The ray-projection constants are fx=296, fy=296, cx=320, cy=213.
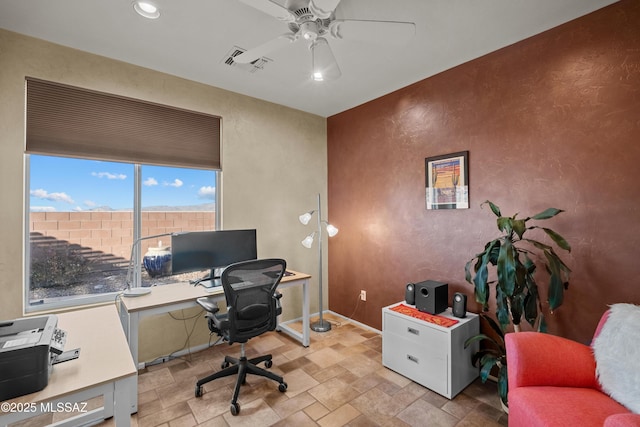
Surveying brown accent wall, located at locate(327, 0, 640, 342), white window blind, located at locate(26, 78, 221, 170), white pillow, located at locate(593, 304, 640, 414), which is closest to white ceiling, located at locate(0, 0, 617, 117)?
brown accent wall, located at locate(327, 0, 640, 342)

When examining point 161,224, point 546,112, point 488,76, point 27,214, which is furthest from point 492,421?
point 27,214

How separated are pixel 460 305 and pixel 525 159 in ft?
4.12

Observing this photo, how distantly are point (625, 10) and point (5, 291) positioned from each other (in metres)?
4.60

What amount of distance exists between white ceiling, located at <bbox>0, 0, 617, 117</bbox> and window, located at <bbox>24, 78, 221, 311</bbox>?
451 millimetres

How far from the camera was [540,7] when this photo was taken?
194cm

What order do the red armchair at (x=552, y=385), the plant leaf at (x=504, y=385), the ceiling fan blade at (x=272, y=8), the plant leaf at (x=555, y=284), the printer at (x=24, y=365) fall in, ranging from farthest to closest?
1. the plant leaf at (x=504, y=385)
2. the plant leaf at (x=555, y=284)
3. the ceiling fan blade at (x=272, y=8)
4. the red armchair at (x=552, y=385)
5. the printer at (x=24, y=365)

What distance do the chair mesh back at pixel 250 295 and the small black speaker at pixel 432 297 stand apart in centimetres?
124

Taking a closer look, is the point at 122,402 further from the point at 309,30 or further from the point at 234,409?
the point at 309,30

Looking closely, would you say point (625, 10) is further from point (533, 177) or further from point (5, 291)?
point (5, 291)

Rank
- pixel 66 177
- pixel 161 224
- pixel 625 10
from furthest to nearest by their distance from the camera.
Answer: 1. pixel 161 224
2. pixel 66 177
3. pixel 625 10

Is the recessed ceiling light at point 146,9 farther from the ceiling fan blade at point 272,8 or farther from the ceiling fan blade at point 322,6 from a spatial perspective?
the ceiling fan blade at point 322,6

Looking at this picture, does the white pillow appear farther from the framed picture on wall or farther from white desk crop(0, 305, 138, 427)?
white desk crop(0, 305, 138, 427)

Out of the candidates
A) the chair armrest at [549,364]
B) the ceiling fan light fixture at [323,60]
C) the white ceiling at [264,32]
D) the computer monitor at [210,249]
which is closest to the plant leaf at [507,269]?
the chair armrest at [549,364]

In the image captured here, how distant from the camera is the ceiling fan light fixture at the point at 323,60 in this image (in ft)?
6.37
